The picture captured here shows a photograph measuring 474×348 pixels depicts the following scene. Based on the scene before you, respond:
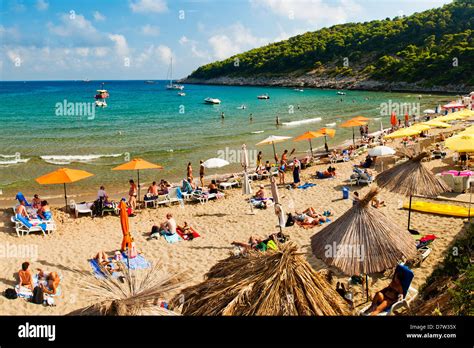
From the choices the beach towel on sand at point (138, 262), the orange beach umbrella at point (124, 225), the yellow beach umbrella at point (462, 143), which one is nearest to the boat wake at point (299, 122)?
the yellow beach umbrella at point (462, 143)

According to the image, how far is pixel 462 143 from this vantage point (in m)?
14.2

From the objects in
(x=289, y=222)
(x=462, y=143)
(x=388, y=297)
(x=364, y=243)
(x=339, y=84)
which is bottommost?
(x=289, y=222)

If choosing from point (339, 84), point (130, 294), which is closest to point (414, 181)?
point (130, 294)

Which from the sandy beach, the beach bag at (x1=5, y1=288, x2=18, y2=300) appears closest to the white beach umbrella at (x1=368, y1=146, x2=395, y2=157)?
the sandy beach

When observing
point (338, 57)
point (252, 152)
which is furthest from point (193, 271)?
point (338, 57)

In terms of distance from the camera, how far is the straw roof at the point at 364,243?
23.0 feet

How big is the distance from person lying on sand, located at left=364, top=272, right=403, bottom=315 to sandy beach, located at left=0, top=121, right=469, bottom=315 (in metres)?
1.11

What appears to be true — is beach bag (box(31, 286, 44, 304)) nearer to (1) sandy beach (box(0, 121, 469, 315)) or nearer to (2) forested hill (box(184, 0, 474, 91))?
(1) sandy beach (box(0, 121, 469, 315))

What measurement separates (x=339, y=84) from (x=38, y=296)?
97.0 metres

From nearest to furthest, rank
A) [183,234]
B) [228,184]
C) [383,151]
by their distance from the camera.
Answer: [183,234] → [383,151] → [228,184]

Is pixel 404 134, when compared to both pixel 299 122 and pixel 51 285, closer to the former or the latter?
pixel 51 285

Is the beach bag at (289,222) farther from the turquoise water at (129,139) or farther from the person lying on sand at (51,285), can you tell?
the turquoise water at (129,139)
